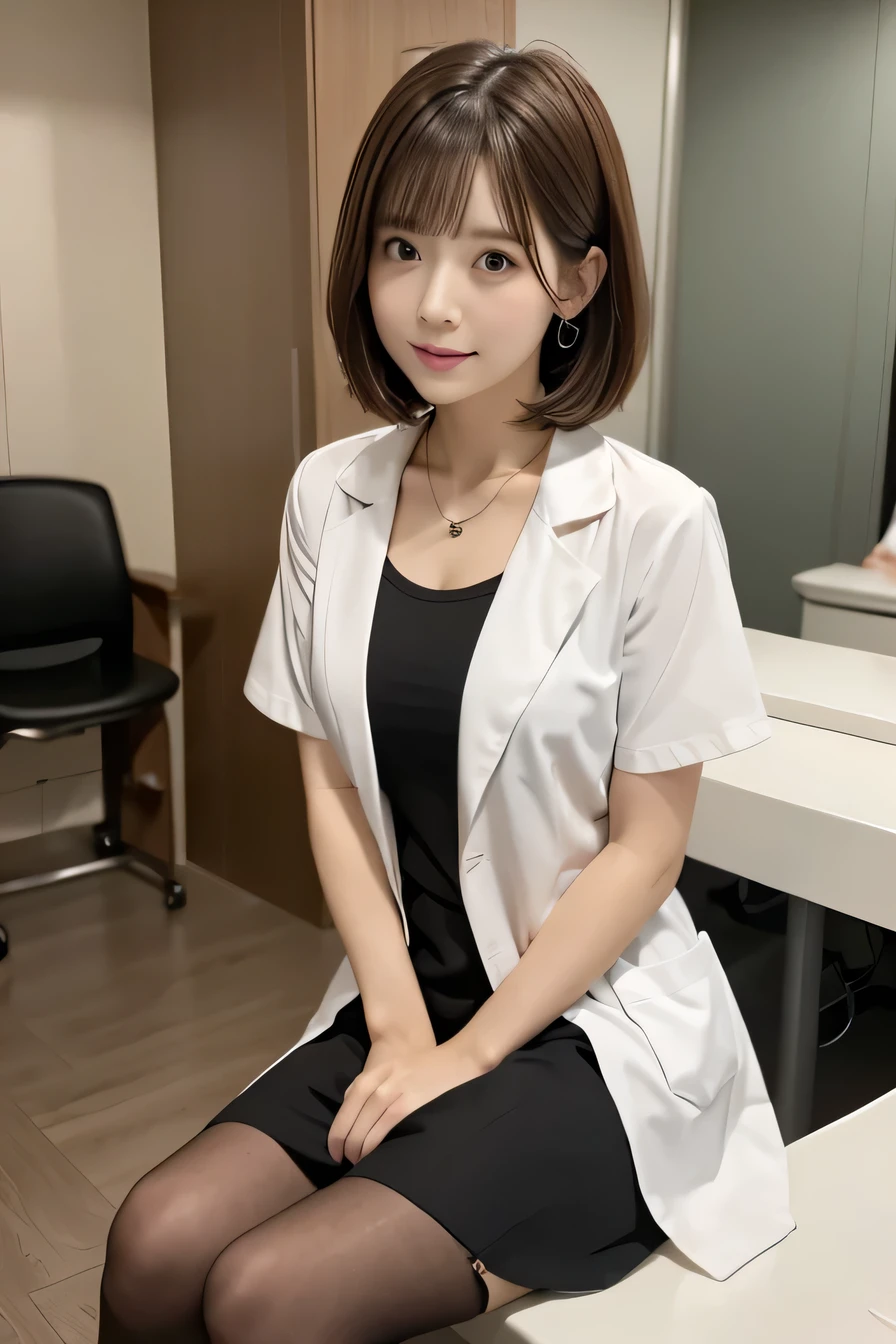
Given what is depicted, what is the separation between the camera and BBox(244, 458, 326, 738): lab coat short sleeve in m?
1.18

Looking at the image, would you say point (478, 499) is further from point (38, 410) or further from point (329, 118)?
point (38, 410)

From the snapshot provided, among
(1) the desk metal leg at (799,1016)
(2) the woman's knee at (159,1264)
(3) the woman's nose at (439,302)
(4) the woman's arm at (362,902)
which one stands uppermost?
(3) the woman's nose at (439,302)

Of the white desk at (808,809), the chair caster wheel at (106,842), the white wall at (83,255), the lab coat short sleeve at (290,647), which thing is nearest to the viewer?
the lab coat short sleeve at (290,647)

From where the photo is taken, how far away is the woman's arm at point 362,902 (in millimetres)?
1078

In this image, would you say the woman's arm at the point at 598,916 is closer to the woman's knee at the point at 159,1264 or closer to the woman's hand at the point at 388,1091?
the woman's hand at the point at 388,1091

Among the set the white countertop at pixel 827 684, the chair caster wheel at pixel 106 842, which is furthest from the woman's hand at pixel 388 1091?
the chair caster wheel at pixel 106 842

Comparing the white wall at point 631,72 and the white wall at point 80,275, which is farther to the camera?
the white wall at point 80,275

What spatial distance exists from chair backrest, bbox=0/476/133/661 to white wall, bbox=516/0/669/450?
1130mm

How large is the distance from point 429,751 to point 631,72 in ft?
5.23

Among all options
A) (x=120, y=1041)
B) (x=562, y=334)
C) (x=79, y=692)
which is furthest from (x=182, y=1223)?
(x=79, y=692)

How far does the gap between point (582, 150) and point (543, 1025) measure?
708mm

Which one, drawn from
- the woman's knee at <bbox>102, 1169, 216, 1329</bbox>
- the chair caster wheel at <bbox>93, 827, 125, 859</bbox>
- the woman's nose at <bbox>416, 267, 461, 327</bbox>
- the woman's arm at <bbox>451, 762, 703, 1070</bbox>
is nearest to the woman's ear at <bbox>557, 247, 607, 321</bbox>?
the woman's nose at <bbox>416, 267, 461, 327</bbox>

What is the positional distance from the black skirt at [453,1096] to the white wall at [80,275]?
1.90m

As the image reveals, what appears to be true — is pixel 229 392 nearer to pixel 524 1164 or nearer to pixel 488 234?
pixel 488 234
